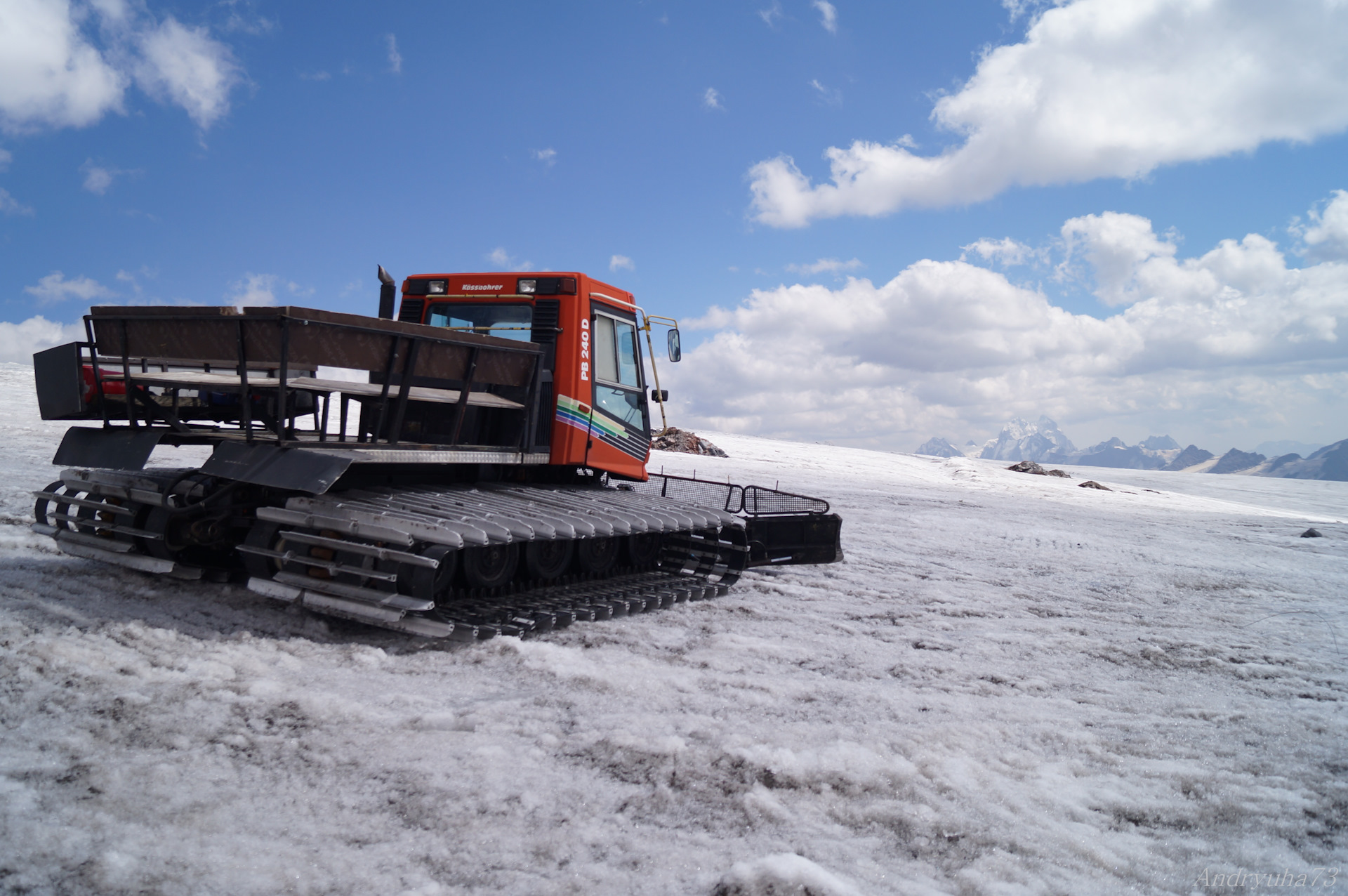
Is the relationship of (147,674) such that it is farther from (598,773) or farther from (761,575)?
(761,575)

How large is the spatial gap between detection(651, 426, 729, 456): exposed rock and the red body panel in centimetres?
2312

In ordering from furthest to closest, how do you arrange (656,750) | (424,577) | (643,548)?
(643,548) < (424,577) < (656,750)

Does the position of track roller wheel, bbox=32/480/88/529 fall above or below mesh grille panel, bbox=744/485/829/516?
below

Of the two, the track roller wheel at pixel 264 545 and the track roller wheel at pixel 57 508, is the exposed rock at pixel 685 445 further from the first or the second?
the track roller wheel at pixel 264 545

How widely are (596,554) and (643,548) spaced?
0.74 m

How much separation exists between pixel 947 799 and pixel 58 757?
3.50 m

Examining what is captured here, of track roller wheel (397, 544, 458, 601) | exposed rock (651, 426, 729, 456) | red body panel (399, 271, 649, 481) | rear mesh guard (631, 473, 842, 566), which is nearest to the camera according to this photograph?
track roller wheel (397, 544, 458, 601)

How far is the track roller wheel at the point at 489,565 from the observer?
558 cm

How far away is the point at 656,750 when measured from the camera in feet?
11.0

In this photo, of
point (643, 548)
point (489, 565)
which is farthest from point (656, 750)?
point (643, 548)

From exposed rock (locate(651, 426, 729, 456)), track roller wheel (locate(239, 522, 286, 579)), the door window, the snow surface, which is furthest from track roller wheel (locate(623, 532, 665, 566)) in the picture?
exposed rock (locate(651, 426, 729, 456))

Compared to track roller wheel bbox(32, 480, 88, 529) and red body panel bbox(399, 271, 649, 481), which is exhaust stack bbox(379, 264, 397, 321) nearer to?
red body panel bbox(399, 271, 649, 481)

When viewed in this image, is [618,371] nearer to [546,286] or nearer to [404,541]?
[546,286]

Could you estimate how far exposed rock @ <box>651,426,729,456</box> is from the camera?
1241 inches
